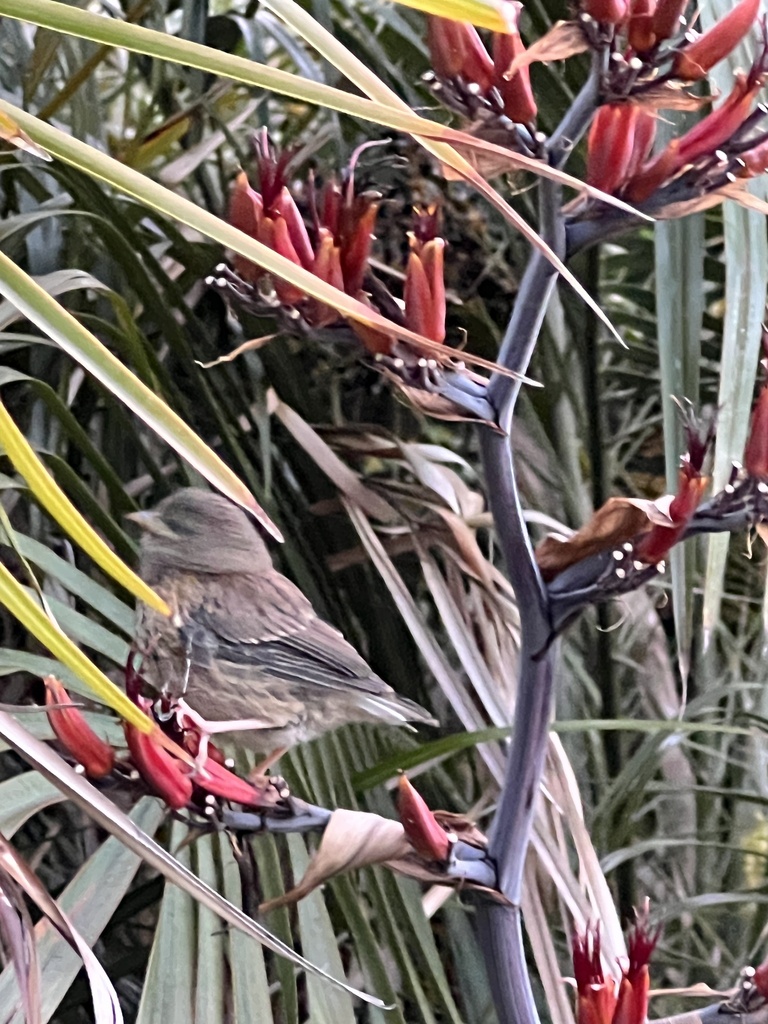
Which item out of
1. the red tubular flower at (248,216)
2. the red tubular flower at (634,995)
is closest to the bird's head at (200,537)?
the red tubular flower at (248,216)

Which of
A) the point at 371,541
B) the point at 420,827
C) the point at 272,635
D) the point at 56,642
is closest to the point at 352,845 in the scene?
the point at 420,827

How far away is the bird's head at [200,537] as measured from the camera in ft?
2.18

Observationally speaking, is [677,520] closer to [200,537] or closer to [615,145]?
[615,145]

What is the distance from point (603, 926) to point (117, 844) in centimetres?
28

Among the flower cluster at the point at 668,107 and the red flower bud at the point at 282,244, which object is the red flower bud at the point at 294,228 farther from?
the flower cluster at the point at 668,107

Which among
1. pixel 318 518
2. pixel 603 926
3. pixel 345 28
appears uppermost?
pixel 345 28

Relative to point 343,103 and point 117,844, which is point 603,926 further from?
point 343,103

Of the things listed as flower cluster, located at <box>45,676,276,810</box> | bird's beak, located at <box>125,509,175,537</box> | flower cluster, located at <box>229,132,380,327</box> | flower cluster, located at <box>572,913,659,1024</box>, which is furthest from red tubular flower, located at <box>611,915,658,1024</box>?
bird's beak, located at <box>125,509,175,537</box>

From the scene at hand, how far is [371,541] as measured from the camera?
0.76 meters

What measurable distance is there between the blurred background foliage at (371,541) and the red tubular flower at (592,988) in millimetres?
210

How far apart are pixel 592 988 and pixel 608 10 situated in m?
0.34

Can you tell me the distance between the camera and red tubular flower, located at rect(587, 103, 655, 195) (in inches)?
16.1

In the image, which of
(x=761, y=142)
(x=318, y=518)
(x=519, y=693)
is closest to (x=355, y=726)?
(x=318, y=518)

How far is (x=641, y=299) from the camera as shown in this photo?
110 cm
